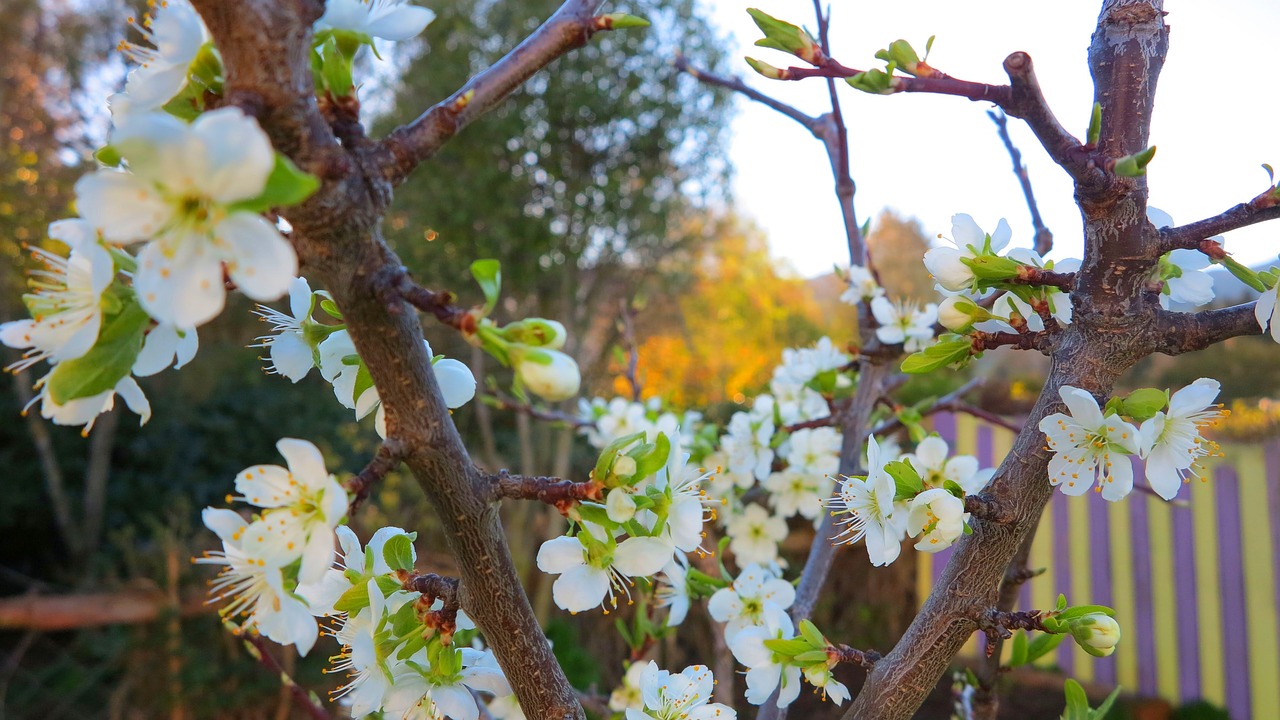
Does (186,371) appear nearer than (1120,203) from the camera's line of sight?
No

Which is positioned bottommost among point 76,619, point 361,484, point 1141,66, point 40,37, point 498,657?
point 76,619

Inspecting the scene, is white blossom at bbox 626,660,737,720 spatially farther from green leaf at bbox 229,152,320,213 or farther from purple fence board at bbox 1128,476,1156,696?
purple fence board at bbox 1128,476,1156,696

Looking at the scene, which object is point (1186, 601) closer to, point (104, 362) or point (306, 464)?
point (306, 464)

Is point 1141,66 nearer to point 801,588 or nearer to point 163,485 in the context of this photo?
point 801,588

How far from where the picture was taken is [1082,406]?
707 mm

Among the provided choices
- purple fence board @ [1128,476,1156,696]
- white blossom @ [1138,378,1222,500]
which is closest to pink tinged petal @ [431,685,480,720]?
white blossom @ [1138,378,1222,500]

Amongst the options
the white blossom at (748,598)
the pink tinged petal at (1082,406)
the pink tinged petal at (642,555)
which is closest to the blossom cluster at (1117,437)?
the pink tinged petal at (1082,406)

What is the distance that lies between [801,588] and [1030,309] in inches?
22.7

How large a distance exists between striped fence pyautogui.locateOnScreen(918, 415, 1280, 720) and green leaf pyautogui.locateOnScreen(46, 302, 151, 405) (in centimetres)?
358

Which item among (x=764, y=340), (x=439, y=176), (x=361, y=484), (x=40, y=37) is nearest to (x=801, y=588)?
(x=361, y=484)

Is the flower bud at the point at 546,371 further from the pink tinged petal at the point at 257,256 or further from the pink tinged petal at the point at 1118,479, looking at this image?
the pink tinged petal at the point at 1118,479

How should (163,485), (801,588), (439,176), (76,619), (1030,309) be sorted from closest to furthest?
(1030,309), (801,588), (76,619), (163,485), (439,176)

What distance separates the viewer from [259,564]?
1.89ft

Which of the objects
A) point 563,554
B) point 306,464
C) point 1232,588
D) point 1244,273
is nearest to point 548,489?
point 563,554
